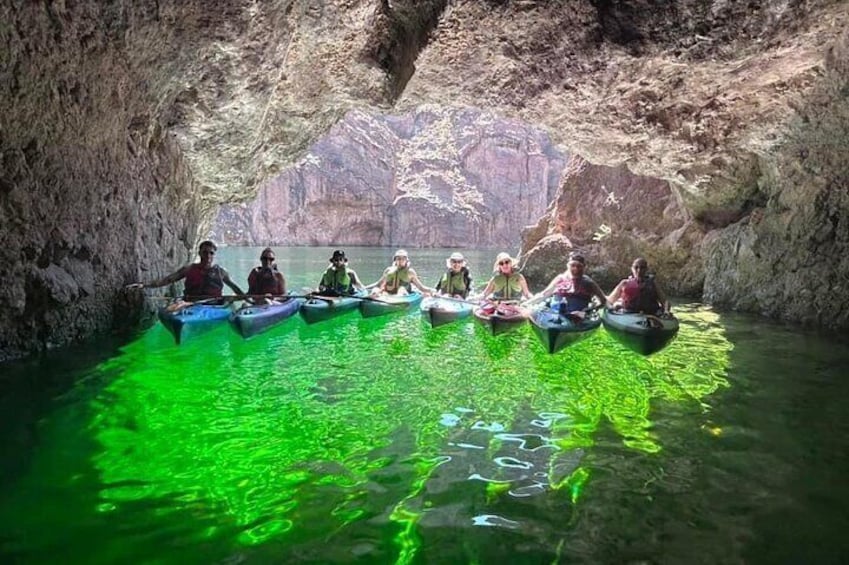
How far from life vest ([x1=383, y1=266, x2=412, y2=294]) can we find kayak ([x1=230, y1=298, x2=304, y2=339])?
10.6 feet

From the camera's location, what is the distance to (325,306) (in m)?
11.4

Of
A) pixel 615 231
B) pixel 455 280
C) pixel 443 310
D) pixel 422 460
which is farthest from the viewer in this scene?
pixel 615 231

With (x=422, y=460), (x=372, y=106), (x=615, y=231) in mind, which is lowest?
(x=422, y=460)

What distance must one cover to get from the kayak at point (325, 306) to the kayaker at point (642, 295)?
17.5 feet

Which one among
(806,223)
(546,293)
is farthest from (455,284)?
(806,223)

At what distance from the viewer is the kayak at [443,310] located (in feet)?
35.6

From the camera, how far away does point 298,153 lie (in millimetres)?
16750

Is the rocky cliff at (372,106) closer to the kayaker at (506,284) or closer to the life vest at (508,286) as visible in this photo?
the kayaker at (506,284)

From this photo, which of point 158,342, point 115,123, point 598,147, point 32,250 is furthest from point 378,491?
point 598,147

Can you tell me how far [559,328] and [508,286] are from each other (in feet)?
12.0

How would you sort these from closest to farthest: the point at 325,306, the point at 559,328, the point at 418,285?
the point at 559,328, the point at 325,306, the point at 418,285

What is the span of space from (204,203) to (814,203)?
1481 centimetres

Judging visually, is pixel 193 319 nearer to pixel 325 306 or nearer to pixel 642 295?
pixel 325 306

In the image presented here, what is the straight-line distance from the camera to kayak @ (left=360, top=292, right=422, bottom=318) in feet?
39.5
